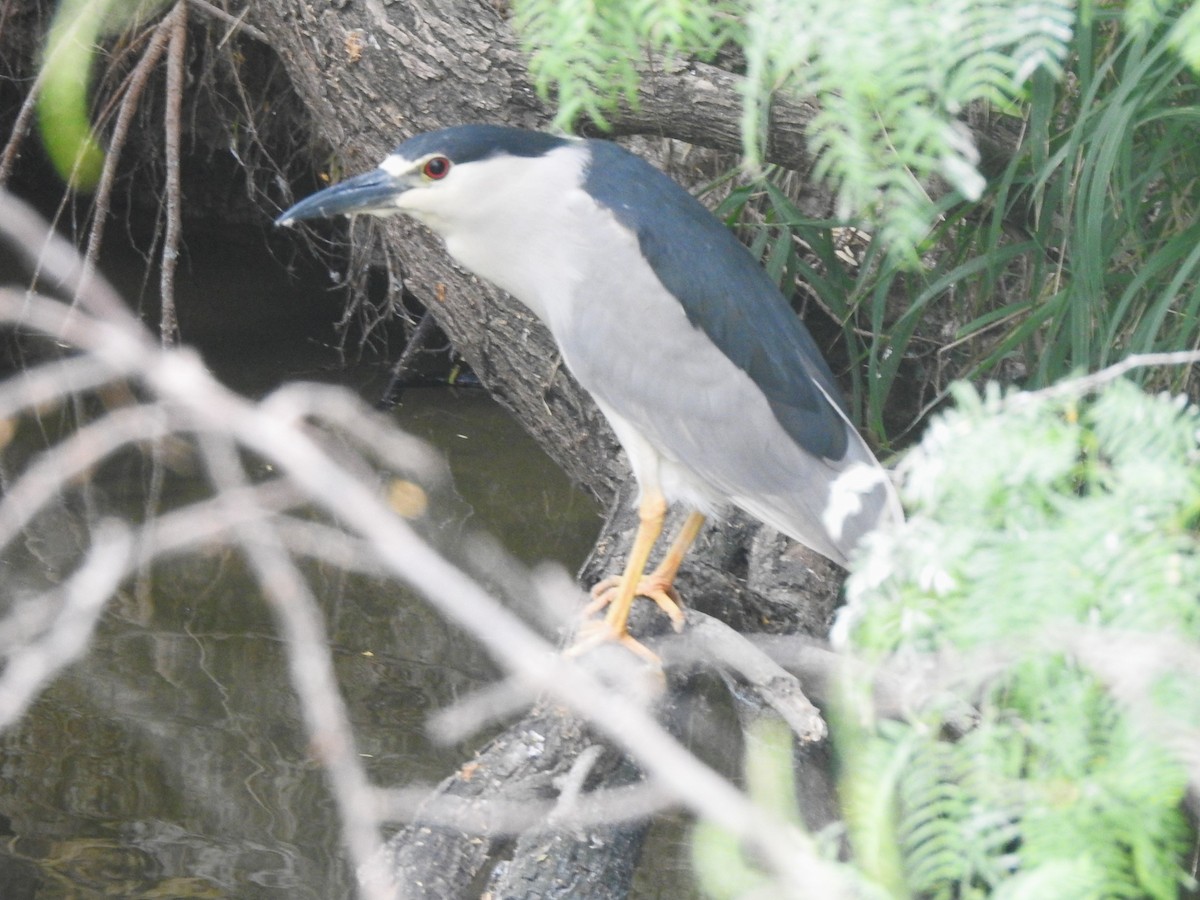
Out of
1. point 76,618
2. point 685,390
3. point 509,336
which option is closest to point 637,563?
point 685,390

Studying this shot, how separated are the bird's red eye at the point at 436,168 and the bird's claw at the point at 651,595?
753 millimetres

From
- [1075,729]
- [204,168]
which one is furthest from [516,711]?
[204,168]

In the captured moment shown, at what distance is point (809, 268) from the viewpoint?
273 cm

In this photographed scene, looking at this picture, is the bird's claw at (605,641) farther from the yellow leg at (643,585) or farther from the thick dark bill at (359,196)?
the thick dark bill at (359,196)

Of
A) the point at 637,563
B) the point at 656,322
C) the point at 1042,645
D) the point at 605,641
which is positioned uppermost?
the point at 1042,645

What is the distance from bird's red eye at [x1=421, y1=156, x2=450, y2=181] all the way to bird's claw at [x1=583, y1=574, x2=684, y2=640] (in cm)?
75

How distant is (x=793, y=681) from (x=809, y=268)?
1155 millimetres

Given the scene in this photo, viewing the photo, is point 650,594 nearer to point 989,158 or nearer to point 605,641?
point 605,641

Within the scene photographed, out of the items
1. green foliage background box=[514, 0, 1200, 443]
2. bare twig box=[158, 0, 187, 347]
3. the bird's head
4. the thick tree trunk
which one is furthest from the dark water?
the bird's head

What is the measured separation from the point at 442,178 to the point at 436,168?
0.07ft

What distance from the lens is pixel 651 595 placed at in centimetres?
230

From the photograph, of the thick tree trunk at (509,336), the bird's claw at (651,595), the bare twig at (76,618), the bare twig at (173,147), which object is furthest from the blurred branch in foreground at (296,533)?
the bare twig at (173,147)

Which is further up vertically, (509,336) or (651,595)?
(509,336)

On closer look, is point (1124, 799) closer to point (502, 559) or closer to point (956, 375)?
point (956, 375)
